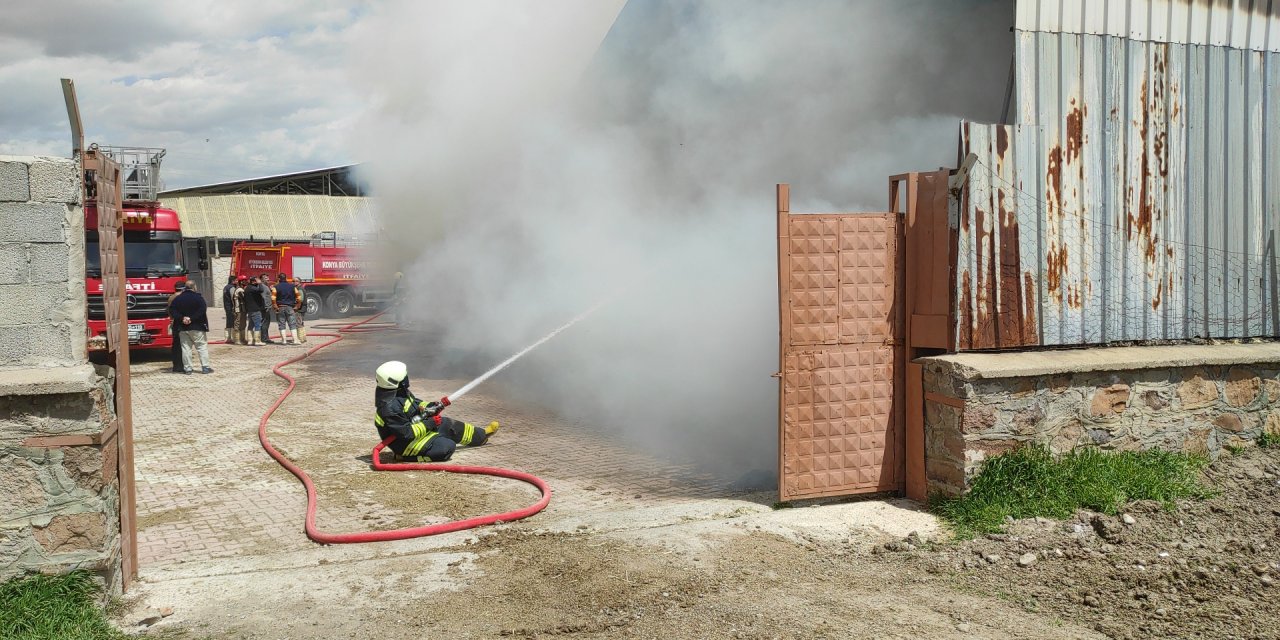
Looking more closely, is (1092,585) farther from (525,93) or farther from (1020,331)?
(525,93)

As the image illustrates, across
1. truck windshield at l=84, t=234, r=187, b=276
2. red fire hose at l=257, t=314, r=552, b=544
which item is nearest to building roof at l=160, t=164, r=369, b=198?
truck windshield at l=84, t=234, r=187, b=276

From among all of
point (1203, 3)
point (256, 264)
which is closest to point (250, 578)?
point (1203, 3)

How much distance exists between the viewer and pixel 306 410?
34.4 ft

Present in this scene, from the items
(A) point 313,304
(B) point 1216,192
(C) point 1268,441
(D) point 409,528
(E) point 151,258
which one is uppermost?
(B) point 1216,192

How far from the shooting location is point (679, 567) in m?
4.83

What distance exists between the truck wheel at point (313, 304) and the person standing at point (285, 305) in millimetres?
7051

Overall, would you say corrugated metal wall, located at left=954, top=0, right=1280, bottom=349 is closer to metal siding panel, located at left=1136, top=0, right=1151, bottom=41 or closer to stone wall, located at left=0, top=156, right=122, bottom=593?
metal siding panel, located at left=1136, top=0, right=1151, bottom=41

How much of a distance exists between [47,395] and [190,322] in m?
10.3

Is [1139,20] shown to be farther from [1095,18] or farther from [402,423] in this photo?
[402,423]

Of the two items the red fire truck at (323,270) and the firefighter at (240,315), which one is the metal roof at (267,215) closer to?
the red fire truck at (323,270)

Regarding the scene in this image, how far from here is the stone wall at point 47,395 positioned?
3.96 metres

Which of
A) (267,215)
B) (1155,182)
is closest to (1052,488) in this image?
(1155,182)

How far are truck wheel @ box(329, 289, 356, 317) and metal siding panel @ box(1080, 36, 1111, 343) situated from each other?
23.1 m

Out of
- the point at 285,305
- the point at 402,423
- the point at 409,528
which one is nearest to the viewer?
the point at 409,528
